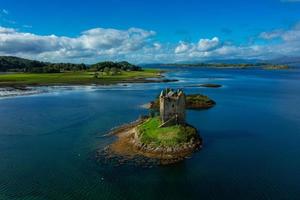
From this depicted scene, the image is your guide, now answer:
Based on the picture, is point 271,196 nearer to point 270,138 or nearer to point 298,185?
point 298,185

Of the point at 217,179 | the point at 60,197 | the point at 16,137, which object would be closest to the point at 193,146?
the point at 217,179

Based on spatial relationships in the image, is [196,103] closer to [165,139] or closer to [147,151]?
[165,139]

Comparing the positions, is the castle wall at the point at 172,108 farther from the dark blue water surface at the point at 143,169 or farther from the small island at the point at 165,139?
the dark blue water surface at the point at 143,169

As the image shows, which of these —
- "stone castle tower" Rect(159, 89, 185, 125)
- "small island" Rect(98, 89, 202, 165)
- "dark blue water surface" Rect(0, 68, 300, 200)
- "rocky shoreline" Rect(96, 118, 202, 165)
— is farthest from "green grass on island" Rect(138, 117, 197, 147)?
"dark blue water surface" Rect(0, 68, 300, 200)

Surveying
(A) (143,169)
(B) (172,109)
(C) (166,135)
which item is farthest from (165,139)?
(A) (143,169)

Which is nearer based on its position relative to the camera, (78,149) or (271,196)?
(271,196)

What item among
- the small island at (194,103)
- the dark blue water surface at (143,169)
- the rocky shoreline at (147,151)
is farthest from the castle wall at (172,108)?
the small island at (194,103)
